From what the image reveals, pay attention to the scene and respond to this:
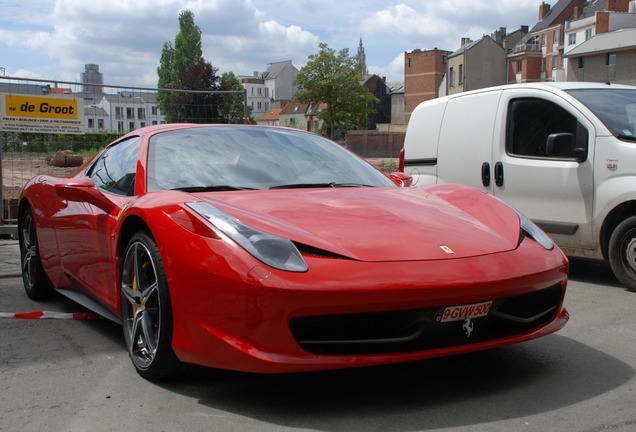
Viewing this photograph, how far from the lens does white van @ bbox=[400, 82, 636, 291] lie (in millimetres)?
5504

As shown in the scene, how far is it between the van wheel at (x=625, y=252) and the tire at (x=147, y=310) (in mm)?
3831

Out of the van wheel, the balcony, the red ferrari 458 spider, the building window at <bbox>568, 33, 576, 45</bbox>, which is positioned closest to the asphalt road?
the red ferrari 458 spider

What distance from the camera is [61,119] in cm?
984

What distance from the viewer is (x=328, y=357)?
2.68 meters

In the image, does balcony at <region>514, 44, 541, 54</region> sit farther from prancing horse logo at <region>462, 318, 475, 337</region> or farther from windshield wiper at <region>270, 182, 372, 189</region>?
prancing horse logo at <region>462, 318, 475, 337</region>

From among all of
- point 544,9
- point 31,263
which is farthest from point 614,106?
point 544,9

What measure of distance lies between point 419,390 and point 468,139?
13.6ft

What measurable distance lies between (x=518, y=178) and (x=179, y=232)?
4069 mm

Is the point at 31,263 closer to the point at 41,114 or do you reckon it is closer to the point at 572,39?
the point at 41,114

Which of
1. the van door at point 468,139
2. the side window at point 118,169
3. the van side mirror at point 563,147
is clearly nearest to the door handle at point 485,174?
the van door at point 468,139

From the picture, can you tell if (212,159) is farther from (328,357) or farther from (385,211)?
(328,357)

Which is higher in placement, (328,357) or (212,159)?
(212,159)

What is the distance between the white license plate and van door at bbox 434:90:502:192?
3801 mm

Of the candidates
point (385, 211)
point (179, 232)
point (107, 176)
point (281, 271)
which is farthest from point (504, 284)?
point (107, 176)
